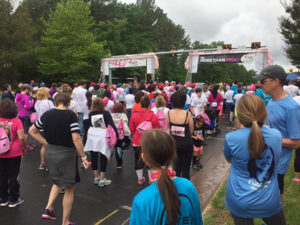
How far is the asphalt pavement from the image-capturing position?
11.7 feet

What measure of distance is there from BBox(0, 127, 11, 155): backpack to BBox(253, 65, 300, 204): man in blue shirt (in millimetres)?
3884

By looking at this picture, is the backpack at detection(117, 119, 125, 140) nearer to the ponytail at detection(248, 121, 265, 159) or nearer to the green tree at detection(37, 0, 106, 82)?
the ponytail at detection(248, 121, 265, 159)

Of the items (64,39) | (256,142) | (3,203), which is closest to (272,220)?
(256,142)

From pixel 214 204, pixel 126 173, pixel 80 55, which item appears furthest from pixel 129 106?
pixel 80 55

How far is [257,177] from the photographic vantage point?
185 centimetres

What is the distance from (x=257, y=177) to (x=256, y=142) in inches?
12.5

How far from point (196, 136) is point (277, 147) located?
3417 mm

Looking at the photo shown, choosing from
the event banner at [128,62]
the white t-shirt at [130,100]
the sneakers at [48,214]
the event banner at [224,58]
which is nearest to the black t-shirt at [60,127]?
the sneakers at [48,214]

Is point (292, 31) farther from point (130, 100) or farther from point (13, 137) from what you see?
point (13, 137)

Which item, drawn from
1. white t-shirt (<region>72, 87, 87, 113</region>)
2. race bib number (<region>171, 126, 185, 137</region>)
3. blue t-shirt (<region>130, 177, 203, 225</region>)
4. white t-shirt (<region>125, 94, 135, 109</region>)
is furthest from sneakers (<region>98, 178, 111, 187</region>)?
white t-shirt (<region>125, 94, 135, 109</region>)

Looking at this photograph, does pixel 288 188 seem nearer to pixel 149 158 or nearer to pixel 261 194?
pixel 261 194

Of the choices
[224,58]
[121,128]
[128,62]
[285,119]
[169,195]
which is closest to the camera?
[169,195]

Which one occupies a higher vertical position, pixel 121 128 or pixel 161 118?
pixel 161 118

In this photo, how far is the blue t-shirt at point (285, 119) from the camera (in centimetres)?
236
